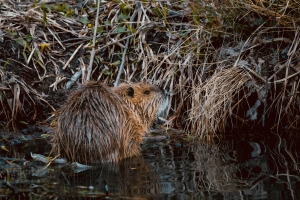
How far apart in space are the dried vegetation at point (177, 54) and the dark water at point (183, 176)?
43cm

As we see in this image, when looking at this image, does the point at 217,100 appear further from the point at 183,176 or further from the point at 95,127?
the point at 183,176

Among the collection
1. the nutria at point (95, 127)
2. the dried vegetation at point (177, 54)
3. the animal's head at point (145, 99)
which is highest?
the dried vegetation at point (177, 54)

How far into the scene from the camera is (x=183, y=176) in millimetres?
3617

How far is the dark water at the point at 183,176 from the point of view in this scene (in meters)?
3.18

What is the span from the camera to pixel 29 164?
4.01 metres

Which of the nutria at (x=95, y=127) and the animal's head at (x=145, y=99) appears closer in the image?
the nutria at (x=95, y=127)

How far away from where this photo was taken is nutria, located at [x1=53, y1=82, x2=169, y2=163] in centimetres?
400

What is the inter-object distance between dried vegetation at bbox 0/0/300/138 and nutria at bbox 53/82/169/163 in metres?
0.77

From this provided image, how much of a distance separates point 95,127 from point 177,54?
1689 millimetres

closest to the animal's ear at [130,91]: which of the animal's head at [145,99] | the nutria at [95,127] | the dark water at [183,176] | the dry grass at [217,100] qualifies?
the animal's head at [145,99]

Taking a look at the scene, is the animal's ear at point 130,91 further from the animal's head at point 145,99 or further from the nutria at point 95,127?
the nutria at point 95,127

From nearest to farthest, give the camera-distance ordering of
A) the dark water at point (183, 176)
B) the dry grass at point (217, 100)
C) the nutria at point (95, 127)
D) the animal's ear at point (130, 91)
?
the dark water at point (183, 176)
the nutria at point (95, 127)
the animal's ear at point (130, 91)
the dry grass at point (217, 100)

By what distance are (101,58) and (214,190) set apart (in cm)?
288

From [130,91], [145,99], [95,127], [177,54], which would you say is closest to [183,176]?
[95,127]
